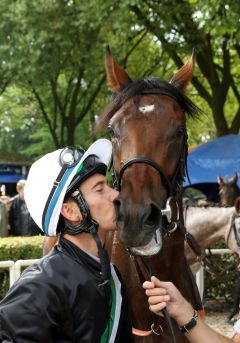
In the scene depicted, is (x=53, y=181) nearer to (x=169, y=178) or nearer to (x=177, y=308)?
(x=177, y=308)

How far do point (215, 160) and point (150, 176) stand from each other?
35.8 ft

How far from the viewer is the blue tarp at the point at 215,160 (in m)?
13.3

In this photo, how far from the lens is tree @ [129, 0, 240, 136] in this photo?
10297mm

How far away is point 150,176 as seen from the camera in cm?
285

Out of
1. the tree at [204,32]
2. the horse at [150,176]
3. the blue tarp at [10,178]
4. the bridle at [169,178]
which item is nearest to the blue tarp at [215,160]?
the tree at [204,32]

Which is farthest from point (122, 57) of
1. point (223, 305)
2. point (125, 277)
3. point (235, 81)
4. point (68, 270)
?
point (68, 270)

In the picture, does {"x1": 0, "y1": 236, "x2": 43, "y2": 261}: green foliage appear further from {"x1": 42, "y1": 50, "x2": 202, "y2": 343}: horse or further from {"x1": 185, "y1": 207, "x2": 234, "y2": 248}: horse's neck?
{"x1": 42, "y1": 50, "x2": 202, "y2": 343}: horse

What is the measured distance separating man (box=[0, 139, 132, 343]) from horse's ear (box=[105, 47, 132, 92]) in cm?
129

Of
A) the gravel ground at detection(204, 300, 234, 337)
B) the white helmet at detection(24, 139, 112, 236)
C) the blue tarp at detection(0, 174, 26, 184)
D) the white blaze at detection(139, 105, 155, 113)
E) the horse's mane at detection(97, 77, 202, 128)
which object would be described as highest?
the blue tarp at detection(0, 174, 26, 184)

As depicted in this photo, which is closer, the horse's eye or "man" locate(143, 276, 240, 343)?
"man" locate(143, 276, 240, 343)

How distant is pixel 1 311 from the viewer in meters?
1.82

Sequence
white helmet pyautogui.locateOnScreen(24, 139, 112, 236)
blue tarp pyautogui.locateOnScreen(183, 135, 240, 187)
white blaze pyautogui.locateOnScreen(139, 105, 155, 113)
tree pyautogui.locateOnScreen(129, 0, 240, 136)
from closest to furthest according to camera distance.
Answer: white helmet pyautogui.locateOnScreen(24, 139, 112, 236) → white blaze pyautogui.locateOnScreen(139, 105, 155, 113) → tree pyautogui.locateOnScreen(129, 0, 240, 136) → blue tarp pyautogui.locateOnScreen(183, 135, 240, 187)

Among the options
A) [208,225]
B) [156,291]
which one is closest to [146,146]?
[156,291]

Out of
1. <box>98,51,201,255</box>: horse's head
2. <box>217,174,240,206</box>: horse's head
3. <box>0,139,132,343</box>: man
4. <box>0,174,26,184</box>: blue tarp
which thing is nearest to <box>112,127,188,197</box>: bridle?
<box>98,51,201,255</box>: horse's head
